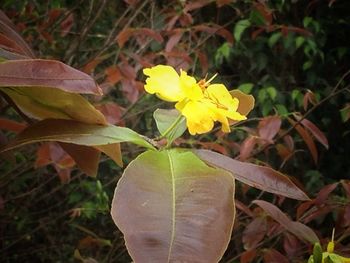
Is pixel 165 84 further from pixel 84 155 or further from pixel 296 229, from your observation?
pixel 296 229

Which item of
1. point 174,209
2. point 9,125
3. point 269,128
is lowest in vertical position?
point 269,128

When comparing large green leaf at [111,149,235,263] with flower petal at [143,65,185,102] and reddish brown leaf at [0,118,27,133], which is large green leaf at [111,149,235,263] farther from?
reddish brown leaf at [0,118,27,133]

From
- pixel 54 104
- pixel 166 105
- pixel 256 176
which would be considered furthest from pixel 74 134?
pixel 166 105

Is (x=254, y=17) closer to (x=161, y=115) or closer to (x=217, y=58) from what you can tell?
(x=217, y=58)

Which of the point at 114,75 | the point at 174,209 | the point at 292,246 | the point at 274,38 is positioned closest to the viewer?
the point at 174,209

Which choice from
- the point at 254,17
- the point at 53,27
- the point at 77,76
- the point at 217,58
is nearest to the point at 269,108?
the point at 217,58

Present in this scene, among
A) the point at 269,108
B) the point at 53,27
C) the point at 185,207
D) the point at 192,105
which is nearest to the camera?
the point at 185,207
